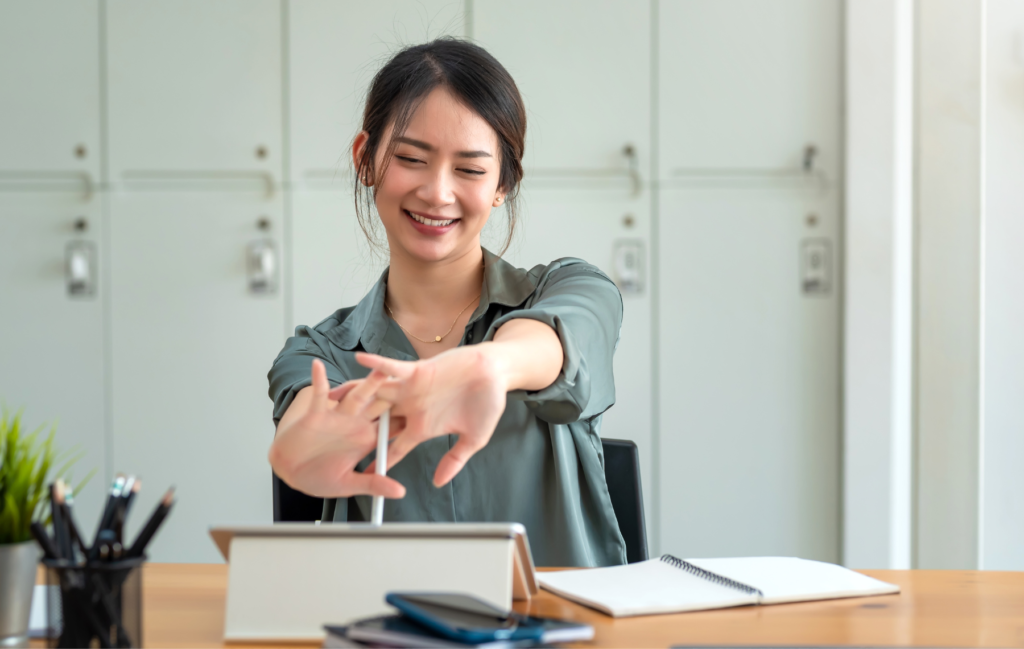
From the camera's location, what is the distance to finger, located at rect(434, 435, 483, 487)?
2.62ft

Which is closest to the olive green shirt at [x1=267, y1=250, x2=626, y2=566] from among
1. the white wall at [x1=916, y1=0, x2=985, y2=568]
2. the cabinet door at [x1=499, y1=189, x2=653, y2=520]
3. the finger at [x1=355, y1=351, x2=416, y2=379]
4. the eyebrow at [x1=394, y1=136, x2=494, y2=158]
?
the eyebrow at [x1=394, y1=136, x2=494, y2=158]

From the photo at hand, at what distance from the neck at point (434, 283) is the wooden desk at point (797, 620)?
0.59 m

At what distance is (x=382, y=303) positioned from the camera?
1358mm

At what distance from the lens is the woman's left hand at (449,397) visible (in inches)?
29.9

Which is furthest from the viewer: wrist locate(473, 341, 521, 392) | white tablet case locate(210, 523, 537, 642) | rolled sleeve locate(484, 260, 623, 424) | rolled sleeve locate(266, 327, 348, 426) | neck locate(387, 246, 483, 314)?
neck locate(387, 246, 483, 314)

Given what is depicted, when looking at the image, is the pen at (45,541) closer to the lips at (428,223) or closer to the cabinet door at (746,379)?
the lips at (428,223)

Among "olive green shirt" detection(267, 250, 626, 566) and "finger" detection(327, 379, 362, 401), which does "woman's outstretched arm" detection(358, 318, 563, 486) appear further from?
"olive green shirt" detection(267, 250, 626, 566)

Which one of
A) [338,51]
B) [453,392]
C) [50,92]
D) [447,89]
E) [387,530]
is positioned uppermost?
[338,51]

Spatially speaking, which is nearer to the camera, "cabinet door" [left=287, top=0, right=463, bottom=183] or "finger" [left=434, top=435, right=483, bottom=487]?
"finger" [left=434, top=435, right=483, bottom=487]

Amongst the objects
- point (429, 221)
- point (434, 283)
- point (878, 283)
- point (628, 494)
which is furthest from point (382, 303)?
point (878, 283)

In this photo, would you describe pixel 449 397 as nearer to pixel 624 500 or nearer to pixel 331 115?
pixel 624 500

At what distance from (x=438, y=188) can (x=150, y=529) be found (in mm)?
670

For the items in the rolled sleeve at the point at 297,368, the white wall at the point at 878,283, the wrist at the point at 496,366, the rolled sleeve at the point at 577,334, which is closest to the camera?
the wrist at the point at 496,366

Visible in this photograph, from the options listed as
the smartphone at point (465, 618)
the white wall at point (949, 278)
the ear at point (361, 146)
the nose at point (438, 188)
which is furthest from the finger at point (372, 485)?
the white wall at point (949, 278)
